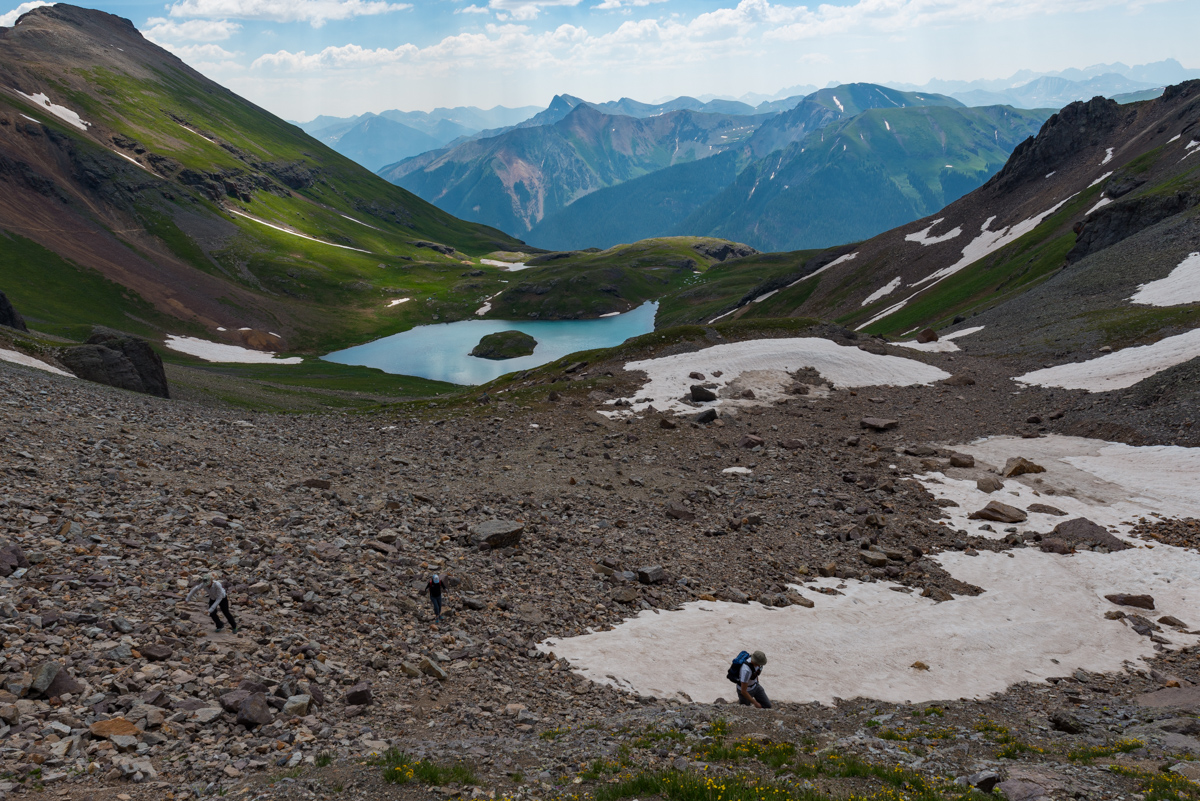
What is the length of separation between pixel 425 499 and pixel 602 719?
14707mm

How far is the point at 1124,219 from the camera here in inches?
3317

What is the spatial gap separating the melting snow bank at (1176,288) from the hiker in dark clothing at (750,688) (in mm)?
63542

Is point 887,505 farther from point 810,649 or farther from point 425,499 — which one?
point 425,499

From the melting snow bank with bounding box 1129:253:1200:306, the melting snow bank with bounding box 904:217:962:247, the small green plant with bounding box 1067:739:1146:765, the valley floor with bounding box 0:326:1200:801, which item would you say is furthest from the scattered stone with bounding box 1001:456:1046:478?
the melting snow bank with bounding box 904:217:962:247

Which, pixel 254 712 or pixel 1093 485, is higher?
pixel 1093 485

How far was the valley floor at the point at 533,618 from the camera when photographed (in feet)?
38.9

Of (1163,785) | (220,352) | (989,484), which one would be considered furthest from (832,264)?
(1163,785)

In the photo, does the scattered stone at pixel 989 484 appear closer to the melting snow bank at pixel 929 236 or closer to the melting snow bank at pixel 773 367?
the melting snow bank at pixel 773 367

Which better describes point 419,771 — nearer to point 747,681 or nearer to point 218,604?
point 218,604

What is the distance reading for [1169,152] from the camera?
101 meters

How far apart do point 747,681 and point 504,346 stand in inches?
5827

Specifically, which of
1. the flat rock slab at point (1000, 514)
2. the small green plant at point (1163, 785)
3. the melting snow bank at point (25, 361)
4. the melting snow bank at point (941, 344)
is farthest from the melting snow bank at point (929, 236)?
the melting snow bank at point (25, 361)

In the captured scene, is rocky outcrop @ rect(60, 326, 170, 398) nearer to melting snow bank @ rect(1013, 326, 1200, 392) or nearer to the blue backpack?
the blue backpack

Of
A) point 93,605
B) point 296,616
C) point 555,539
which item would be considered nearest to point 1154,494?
point 555,539
